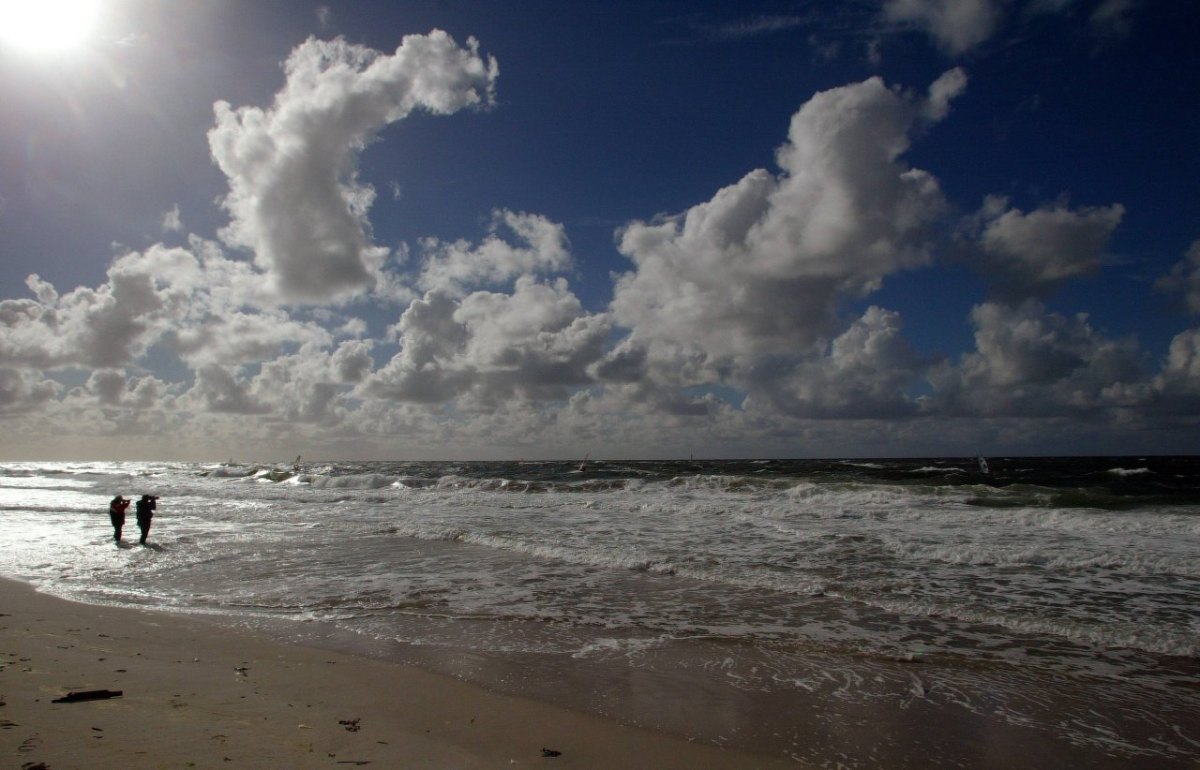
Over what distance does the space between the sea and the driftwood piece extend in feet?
8.49

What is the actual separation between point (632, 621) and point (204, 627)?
5996mm

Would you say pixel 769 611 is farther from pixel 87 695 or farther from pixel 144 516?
pixel 144 516

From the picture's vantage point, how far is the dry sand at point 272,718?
14.1ft

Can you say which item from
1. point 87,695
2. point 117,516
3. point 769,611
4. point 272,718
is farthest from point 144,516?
point 769,611

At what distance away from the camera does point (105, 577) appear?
12125 millimetres

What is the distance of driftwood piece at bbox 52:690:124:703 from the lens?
203 inches

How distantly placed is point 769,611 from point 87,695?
842cm

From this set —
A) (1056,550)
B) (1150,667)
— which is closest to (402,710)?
(1150,667)

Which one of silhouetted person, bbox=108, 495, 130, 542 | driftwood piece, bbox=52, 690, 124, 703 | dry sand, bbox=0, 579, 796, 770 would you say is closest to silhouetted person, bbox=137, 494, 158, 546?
silhouetted person, bbox=108, 495, 130, 542

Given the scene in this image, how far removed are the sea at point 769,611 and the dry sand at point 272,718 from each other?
525 millimetres

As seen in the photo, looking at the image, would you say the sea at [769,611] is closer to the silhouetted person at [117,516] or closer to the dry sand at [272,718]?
the dry sand at [272,718]

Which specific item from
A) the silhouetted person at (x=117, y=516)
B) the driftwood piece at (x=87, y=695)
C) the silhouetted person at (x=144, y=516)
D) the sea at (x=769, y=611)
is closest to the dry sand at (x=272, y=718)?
the driftwood piece at (x=87, y=695)

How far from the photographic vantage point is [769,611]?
380 inches

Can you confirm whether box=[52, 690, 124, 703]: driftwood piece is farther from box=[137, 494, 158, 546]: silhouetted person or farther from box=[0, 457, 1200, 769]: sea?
box=[137, 494, 158, 546]: silhouetted person
